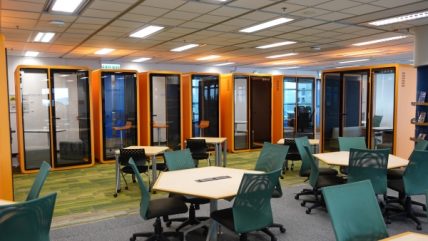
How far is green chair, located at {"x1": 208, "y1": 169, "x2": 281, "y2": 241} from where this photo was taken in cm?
318

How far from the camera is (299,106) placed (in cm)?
1179

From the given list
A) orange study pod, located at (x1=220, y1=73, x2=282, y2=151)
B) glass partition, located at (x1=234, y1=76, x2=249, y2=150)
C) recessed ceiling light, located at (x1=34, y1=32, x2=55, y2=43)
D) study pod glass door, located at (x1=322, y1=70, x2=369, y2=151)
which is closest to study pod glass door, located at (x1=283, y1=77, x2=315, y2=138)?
orange study pod, located at (x1=220, y1=73, x2=282, y2=151)

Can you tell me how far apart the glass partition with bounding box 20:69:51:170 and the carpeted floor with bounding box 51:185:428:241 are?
14.5 ft

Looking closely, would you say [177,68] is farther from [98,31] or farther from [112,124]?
[98,31]

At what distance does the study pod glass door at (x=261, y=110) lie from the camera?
11156 millimetres

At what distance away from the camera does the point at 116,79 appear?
9469 millimetres

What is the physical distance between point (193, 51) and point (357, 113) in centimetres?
515

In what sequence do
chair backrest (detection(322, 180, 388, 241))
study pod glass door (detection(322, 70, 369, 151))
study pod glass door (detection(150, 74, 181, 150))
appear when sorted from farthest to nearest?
study pod glass door (detection(150, 74, 181, 150)) → study pod glass door (detection(322, 70, 369, 151)) → chair backrest (detection(322, 180, 388, 241))

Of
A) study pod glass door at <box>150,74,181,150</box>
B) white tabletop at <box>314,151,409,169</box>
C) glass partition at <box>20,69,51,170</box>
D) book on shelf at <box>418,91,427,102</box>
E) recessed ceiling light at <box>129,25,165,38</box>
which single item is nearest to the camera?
white tabletop at <box>314,151,409,169</box>

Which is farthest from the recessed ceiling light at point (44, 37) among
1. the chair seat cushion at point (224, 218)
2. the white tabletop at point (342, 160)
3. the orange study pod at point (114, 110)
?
the white tabletop at point (342, 160)

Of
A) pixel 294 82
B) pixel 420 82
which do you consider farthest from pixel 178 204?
pixel 294 82

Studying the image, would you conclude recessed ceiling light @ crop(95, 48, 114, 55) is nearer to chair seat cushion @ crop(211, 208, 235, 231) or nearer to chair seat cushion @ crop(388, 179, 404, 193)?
chair seat cushion @ crop(211, 208, 235, 231)

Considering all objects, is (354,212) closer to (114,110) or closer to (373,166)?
(373,166)

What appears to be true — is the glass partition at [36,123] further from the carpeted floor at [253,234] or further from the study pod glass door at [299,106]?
the study pod glass door at [299,106]
